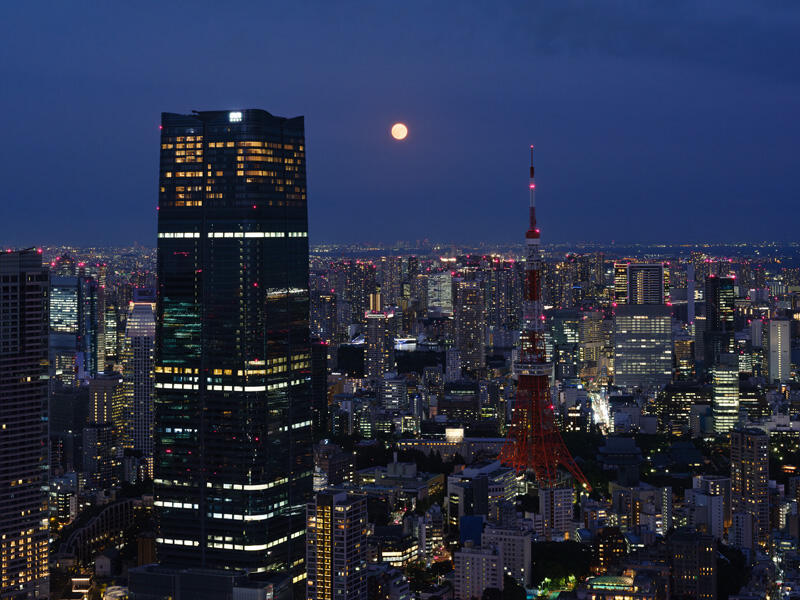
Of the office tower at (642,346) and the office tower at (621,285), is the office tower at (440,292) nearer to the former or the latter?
the office tower at (621,285)

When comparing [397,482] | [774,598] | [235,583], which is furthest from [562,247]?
[235,583]

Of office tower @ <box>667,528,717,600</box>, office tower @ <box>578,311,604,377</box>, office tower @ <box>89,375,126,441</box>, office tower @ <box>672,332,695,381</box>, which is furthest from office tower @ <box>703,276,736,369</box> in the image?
office tower @ <box>667,528,717,600</box>

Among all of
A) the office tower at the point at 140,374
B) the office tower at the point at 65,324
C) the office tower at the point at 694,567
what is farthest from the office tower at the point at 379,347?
the office tower at the point at 694,567

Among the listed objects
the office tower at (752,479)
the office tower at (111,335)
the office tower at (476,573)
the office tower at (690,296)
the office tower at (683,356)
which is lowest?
the office tower at (476,573)

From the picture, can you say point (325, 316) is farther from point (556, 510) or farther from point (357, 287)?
point (556, 510)

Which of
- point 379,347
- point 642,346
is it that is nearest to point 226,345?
point 379,347

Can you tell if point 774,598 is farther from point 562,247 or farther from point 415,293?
point 562,247
